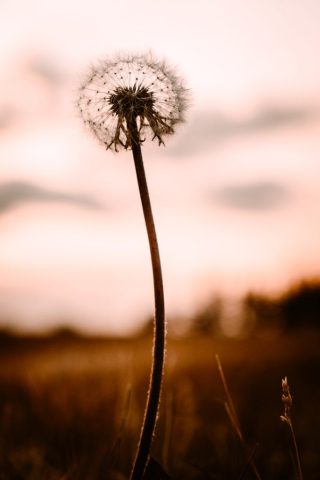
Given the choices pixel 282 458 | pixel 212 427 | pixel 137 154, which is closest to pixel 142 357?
pixel 212 427

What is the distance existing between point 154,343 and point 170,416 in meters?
0.92

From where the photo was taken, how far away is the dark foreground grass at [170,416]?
2.74 m

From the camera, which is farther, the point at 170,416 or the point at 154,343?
the point at 170,416

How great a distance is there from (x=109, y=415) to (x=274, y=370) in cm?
348

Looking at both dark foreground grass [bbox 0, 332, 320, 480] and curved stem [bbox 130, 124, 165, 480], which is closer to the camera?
curved stem [bbox 130, 124, 165, 480]

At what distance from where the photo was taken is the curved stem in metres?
1.52

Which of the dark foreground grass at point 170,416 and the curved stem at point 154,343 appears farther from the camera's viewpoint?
the dark foreground grass at point 170,416

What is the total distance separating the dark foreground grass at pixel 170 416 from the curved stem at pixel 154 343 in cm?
31

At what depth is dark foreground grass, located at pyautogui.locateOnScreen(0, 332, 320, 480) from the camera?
9.00ft

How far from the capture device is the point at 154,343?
159cm

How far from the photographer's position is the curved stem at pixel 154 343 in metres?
1.52

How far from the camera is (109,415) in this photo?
5.11 meters

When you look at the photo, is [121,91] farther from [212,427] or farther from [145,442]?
[212,427]

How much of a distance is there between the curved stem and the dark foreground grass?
311mm
